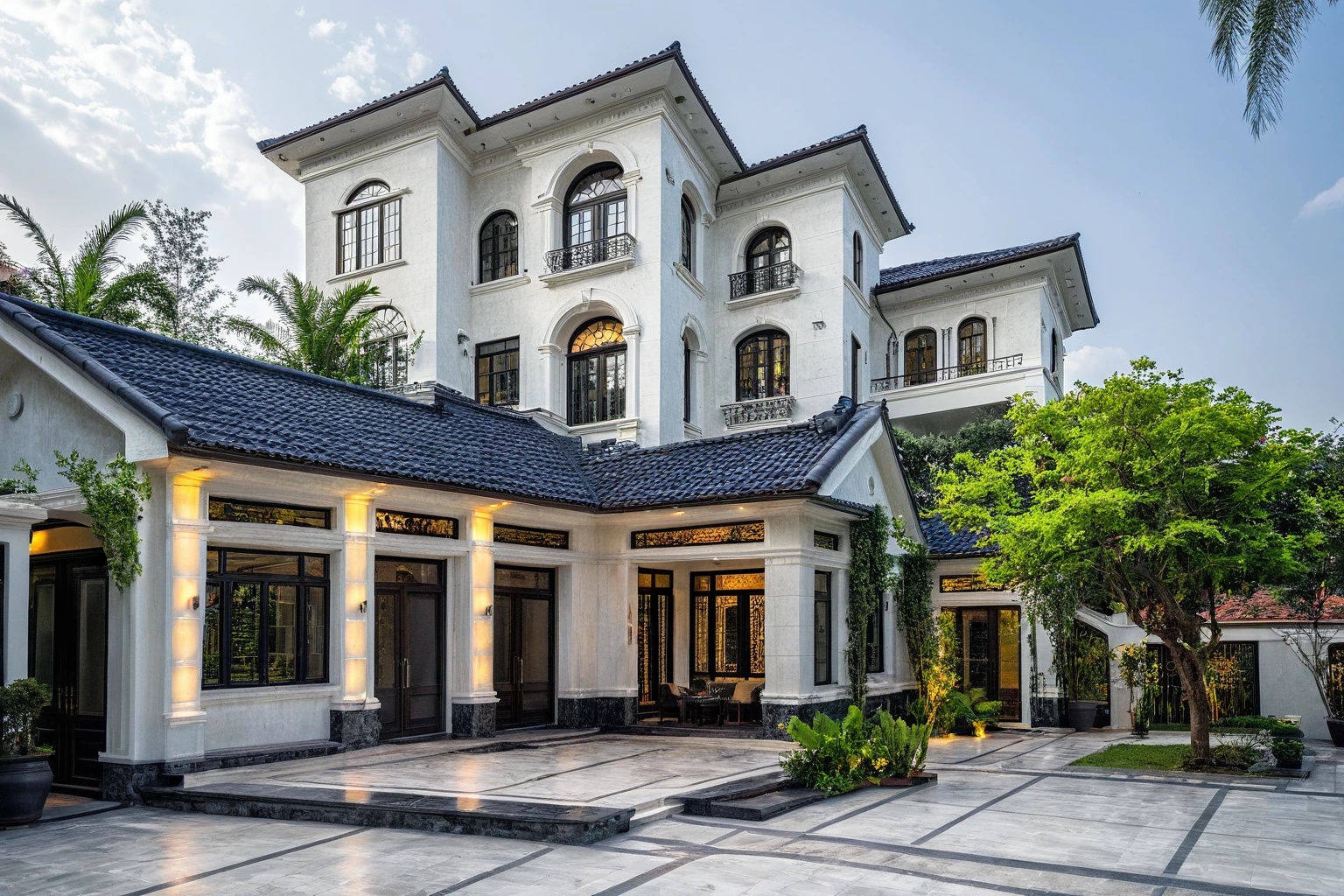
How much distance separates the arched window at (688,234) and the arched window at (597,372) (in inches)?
98.2

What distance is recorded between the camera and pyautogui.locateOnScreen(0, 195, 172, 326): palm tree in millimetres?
20875

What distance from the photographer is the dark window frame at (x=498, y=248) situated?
24625 millimetres

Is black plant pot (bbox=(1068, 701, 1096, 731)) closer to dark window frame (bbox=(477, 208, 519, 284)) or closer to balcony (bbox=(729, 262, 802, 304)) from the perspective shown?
balcony (bbox=(729, 262, 802, 304))

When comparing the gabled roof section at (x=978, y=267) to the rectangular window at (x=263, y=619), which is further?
the gabled roof section at (x=978, y=267)

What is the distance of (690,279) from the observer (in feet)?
79.4

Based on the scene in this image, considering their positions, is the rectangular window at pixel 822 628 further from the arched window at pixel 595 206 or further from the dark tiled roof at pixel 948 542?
the arched window at pixel 595 206

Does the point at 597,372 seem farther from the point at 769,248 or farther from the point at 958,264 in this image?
the point at 958,264

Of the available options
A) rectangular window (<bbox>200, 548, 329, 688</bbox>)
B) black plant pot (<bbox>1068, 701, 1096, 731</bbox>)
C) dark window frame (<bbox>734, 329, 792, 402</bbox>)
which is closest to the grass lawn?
black plant pot (<bbox>1068, 701, 1096, 731</bbox>)

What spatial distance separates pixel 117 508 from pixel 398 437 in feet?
14.2

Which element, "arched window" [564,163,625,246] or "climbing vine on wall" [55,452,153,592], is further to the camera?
"arched window" [564,163,625,246]

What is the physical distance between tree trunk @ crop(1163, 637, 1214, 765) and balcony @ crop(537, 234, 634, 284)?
13.3 m

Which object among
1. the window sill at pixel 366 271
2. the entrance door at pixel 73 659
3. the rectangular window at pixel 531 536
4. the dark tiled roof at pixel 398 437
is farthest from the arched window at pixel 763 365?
the entrance door at pixel 73 659

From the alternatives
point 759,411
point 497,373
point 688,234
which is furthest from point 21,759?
point 688,234

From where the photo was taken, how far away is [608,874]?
25.0ft
